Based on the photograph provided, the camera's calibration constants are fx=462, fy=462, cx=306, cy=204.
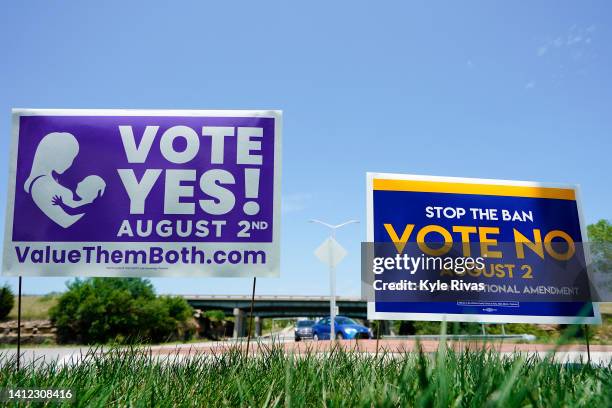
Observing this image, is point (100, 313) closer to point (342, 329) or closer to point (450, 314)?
point (342, 329)

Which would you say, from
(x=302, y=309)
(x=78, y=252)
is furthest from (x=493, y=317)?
(x=302, y=309)

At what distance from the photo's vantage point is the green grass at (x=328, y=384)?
6.63 feet

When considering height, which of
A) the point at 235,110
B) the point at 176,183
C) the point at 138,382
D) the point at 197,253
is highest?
the point at 235,110

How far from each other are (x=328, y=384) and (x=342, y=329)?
2616cm

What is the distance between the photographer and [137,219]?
5.99m

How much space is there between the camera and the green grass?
202cm

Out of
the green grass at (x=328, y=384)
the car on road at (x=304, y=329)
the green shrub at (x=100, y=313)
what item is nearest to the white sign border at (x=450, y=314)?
the green grass at (x=328, y=384)

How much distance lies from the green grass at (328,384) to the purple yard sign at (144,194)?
5.03 ft

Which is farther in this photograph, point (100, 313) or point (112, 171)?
point (100, 313)

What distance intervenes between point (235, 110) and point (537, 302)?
5.23 meters

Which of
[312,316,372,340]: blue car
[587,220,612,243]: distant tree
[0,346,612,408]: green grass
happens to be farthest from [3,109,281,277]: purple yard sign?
[587,220,612,243]: distant tree

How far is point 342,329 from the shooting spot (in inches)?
1120

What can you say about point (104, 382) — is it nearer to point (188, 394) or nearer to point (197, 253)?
point (188, 394)

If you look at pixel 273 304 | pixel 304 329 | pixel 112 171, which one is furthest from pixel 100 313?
pixel 273 304
